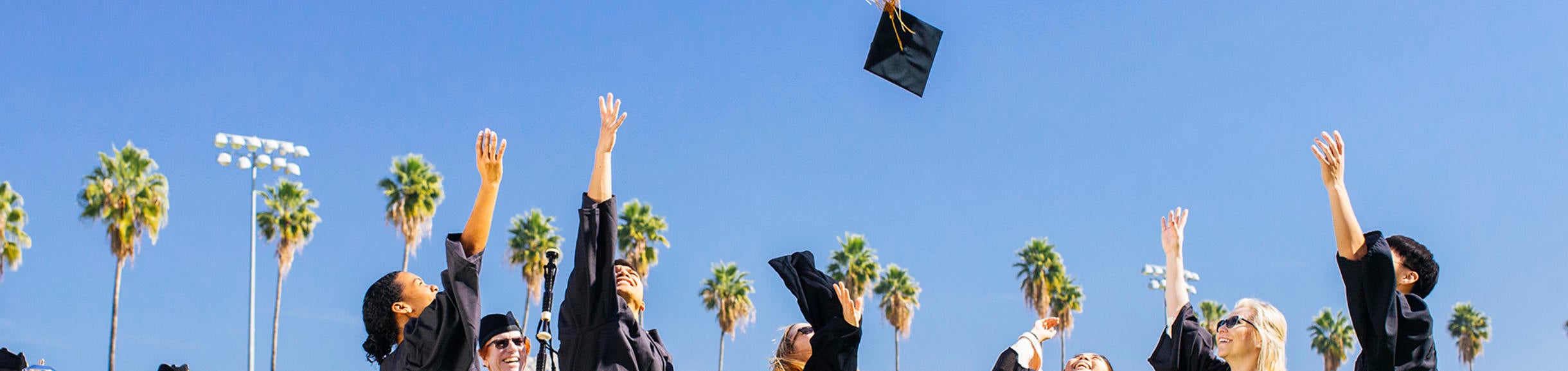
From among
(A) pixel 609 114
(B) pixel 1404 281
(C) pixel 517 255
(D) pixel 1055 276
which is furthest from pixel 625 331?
(D) pixel 1055 276

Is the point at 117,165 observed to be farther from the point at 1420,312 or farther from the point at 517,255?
the point at 1420,312

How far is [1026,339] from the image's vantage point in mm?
5910

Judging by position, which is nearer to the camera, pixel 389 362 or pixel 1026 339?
pixel 389 362

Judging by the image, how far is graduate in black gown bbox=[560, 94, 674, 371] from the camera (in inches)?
183

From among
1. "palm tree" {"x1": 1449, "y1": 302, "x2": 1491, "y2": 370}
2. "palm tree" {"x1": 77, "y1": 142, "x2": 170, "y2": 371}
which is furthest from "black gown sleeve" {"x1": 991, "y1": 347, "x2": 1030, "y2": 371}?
"palm tree" {"x1": 1449, "y1": 302, "x2": 1491, "y2": 370}

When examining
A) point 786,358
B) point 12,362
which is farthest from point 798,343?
point 12,362

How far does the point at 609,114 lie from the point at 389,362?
1181 mm

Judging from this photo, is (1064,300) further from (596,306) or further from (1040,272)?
(596,306)

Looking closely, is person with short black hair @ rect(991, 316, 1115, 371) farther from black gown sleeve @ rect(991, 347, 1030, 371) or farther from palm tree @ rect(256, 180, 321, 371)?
palm tree @ rect(256, 180, 321, 371)

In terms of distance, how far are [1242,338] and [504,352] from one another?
Answer: 9.67 ft

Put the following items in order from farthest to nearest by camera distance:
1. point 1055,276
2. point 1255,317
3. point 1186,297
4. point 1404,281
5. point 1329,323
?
point 1329,323, point 1055,276, point 1186,297, point 1255,317, point 1404,281

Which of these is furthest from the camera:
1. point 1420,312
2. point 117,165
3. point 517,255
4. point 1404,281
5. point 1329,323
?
point 1329,323

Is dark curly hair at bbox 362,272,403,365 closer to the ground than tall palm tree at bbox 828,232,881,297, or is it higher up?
closer to the ground

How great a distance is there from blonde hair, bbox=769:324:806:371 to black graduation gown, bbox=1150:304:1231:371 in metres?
1.54
